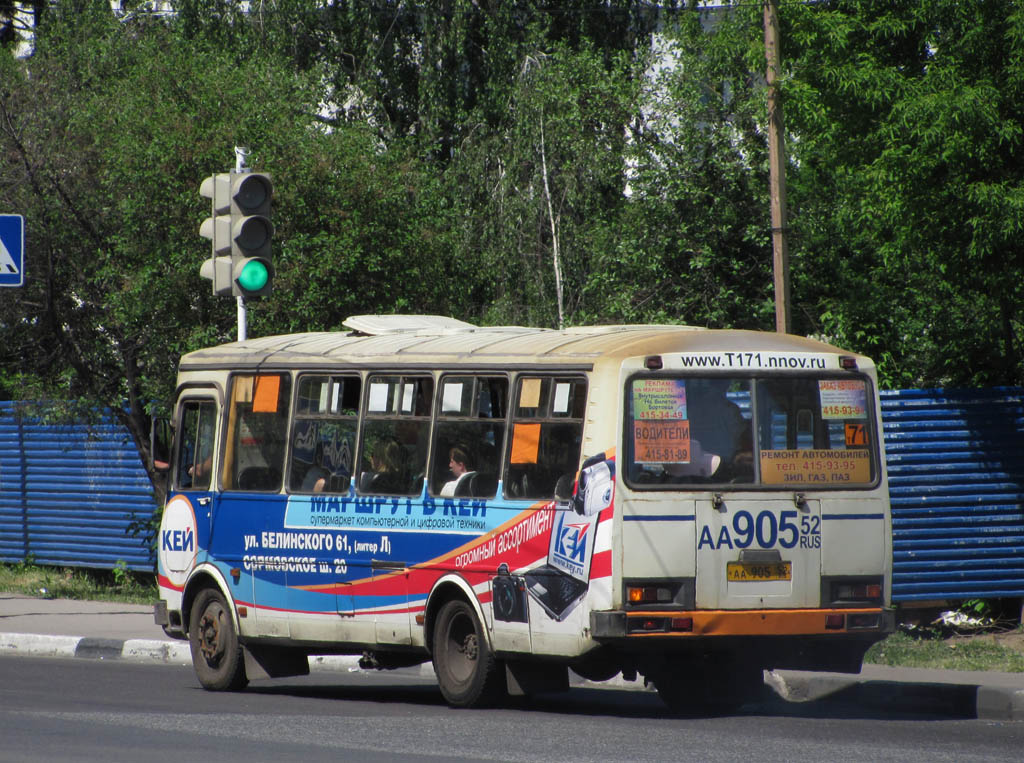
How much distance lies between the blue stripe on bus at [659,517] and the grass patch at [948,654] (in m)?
3.60

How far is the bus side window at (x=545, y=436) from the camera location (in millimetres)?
10492

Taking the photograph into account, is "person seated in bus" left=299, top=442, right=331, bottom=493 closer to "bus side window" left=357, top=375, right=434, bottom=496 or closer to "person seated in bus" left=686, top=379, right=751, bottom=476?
"bus side window" left=357, top=375, right=434, bottom=496

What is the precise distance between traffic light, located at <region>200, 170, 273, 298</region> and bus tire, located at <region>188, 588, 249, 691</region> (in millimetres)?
2632

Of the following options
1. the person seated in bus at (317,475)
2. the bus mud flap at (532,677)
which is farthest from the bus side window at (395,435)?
the bus mud flap at (532,677)

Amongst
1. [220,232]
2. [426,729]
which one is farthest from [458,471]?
[220,232]

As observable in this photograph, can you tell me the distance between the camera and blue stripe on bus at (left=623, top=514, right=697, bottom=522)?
33.0 feet

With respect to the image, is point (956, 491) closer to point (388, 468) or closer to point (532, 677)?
point (532, 677)

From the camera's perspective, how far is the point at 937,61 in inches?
578

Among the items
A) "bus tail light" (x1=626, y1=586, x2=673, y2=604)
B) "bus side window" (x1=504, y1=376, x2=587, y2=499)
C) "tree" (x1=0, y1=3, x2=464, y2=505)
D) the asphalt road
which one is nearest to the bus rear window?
"bus tail light" (x1=626, y1=586, x2=673, y2=604)

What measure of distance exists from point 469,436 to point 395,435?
0.77 metres

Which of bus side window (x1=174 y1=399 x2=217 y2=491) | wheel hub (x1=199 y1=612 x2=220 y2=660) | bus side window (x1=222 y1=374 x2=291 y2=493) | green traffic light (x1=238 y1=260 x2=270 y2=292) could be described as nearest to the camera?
bus side window (x1=222 y1=374 x2=291 y2=493)

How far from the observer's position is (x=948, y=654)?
45.2 feet

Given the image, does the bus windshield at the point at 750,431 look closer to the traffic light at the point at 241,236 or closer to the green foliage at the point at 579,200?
the green foliage at the point at 579,200

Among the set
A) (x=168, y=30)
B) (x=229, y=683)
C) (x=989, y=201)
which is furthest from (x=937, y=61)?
(x=168, y=30)
